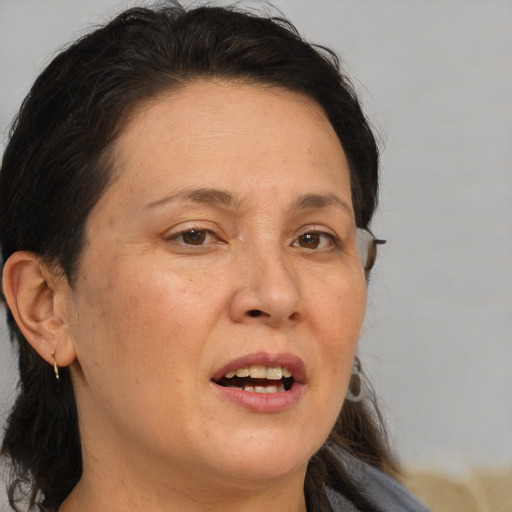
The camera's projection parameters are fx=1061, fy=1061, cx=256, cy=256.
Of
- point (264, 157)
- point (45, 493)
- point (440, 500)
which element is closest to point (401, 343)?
point (440, 500)

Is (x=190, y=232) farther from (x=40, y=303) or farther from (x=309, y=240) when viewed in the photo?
(x=40, y=303)

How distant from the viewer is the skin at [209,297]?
1.86 metres

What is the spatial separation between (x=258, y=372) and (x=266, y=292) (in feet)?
0.49

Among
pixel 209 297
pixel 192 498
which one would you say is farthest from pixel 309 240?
pixel 192 498

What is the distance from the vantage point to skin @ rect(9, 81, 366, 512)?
1.86m

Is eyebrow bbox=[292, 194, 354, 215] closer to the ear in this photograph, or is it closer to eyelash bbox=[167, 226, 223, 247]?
eyelash bbox=[167, 226, 223, 247]

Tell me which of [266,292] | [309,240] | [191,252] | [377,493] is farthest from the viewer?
[377,493]

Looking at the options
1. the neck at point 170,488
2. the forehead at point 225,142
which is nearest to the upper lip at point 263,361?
the neck at point 170,488

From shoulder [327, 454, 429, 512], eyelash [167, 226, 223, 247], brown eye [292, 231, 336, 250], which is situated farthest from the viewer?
shoulder [327, 454, 429, 512]

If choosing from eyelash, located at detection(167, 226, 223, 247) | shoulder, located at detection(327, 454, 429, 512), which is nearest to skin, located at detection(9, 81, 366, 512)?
eyelash, located at detection(167, 226, 223, 247)

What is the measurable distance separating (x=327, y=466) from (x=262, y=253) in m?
A: 0.80

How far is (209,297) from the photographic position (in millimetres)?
1866

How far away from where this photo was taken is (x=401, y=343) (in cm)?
343

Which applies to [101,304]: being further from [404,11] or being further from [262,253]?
[404,11]
